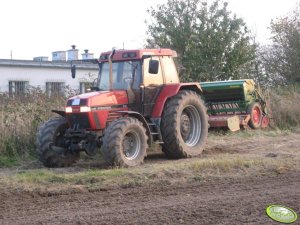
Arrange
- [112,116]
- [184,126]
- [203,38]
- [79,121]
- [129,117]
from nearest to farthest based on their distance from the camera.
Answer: [129,117], [79,121], [112,116], [184,126], [203,38]

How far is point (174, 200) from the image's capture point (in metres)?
7.29

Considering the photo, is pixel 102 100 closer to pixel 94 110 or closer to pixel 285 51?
pixel 94 110

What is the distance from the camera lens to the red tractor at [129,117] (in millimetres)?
9945

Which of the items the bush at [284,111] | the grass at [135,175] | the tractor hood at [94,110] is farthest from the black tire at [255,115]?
the tractor hood at [94,110]

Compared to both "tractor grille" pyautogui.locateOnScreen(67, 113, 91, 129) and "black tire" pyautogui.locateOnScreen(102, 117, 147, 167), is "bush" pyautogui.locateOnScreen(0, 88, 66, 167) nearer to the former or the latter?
"tractor grille" pyautogui.locateOnScreen(67, 113, 91, 129)

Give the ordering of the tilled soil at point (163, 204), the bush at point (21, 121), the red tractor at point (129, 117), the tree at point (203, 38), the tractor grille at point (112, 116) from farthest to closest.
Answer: the tree at point (203, 38), the bush at point (21, 121), the tractor grille at point (112, 116), the red tractor at point (129, 117), the tilled soil at point (163, 204)

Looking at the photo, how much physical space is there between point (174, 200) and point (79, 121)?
3.43 metres

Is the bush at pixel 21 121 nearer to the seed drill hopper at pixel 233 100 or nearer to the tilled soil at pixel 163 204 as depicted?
the tilled soil at pixel 163 204

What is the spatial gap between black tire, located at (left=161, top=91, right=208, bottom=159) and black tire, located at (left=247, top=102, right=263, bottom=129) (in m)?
3.94

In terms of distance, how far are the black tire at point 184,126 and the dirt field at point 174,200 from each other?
110cm

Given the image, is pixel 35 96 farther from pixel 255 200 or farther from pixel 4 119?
pixel 255 200

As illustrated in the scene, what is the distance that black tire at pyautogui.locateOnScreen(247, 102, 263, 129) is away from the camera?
15375 mm

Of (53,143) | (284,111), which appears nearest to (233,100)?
(284,111)

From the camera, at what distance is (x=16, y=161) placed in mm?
10969
